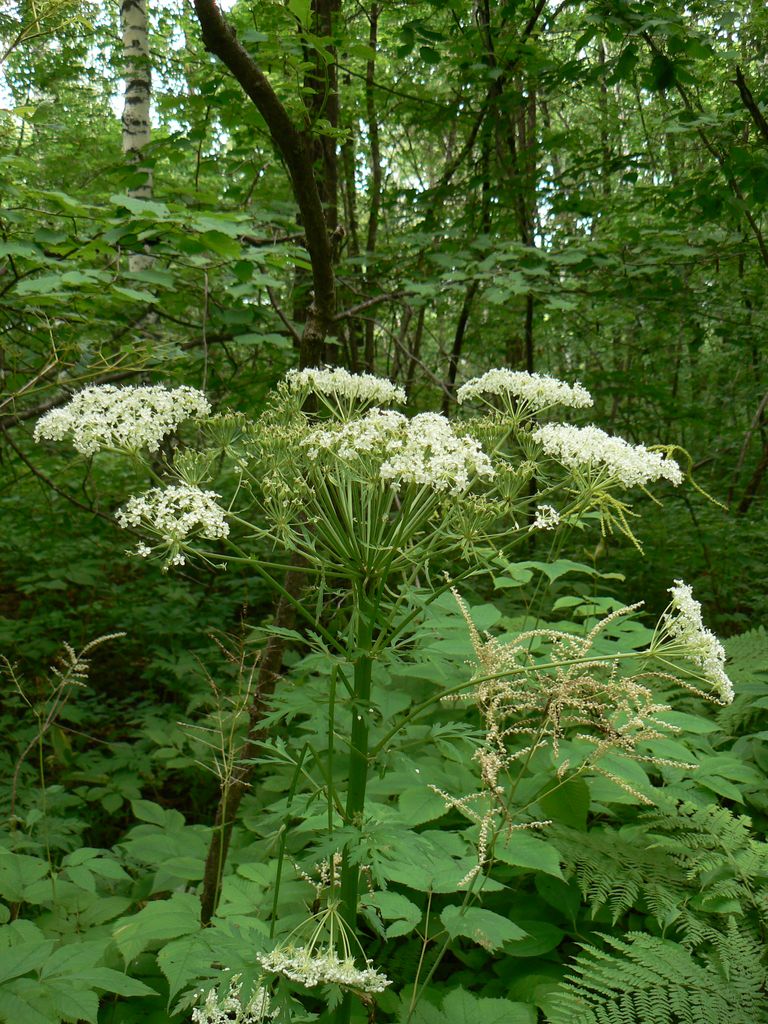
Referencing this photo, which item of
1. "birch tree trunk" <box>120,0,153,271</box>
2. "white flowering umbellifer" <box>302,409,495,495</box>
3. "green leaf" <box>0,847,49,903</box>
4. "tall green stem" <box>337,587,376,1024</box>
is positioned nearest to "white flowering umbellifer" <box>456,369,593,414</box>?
"white flowering umbellifer" <box>302,409,495,495</box>

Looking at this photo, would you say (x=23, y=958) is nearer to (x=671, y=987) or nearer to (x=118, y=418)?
(x=118, y=418)

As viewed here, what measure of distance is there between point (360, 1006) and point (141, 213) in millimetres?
2903

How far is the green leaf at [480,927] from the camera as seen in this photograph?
1525 millimetres

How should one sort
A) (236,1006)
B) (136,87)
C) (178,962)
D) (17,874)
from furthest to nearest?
(136,87), (17,874), (178,962), (236,1006)

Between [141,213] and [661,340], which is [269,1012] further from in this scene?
[661,340]

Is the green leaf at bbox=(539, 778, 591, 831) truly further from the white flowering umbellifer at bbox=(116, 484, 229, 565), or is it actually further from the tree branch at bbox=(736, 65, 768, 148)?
the tree branch at bbox=(736, 65, 768, 148)

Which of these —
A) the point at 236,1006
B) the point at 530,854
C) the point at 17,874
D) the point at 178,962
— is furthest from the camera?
the point at 17,874

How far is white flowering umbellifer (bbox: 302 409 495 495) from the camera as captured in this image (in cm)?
151

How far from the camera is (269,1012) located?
50.4 inches

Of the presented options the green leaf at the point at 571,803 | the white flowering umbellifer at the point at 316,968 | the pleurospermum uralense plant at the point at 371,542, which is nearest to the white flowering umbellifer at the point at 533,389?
the pleurospermum uralense plant at the point at 371,542

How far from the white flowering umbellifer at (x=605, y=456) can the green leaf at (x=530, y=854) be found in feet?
3.25

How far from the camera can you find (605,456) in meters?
1.71

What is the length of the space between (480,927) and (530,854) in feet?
1.34

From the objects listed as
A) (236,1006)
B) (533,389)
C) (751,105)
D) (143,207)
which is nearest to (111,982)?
(236,1006)
